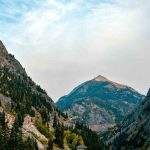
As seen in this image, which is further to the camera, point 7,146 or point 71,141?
point 71,141

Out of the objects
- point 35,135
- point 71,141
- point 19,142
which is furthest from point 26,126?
point 19,142

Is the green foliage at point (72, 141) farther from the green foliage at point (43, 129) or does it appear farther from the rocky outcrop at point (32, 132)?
the rocky outcrop at point (32, 132)

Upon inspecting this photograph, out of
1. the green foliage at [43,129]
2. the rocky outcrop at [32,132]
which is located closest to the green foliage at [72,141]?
the green foliage at [43,129]

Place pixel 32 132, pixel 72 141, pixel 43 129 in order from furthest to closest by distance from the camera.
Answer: pixel 72 141, pixel 43 129, pixel 32 132

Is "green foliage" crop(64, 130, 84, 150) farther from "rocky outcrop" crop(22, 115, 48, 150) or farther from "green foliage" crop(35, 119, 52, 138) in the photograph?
"rocky outcrop" crop(22, 115, 48, 150)

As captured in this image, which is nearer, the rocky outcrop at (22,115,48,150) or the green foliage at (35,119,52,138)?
the rocky outcrop at (22,115,48,150)

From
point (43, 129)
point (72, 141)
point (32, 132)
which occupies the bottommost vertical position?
point (72, 141)

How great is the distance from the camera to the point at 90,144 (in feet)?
647

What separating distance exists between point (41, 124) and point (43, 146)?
109 ft

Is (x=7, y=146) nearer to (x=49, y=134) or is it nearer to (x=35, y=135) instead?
(x=35, y=135)

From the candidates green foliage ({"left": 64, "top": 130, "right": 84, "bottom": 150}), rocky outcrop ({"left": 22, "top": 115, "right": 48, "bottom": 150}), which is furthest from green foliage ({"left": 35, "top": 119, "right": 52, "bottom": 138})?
green foliage ({"left": 64, "top": 130, "right": 84, "bottom": 150})

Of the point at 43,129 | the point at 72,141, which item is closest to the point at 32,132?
the point at 43,129

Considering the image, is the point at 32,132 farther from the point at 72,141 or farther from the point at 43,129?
the point at 72,141

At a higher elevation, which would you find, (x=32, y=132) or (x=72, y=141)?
(x=32, y=132)
